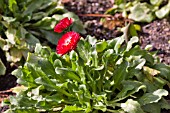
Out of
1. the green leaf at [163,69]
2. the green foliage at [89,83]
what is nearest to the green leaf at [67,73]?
the green foliage at [89,83]

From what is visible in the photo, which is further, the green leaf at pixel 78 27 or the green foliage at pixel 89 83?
the green leaf at pixel 78 27

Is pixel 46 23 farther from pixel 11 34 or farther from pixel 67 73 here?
pixel 67 73

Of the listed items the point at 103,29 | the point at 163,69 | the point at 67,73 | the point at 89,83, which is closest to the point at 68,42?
the point at 67,73

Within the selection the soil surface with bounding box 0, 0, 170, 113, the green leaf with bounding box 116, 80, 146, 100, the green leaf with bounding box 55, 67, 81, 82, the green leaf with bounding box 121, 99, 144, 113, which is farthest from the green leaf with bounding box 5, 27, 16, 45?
the green leaf with bounding box 121, 99, 144, 113

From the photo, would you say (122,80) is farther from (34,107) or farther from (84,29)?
(84,29)

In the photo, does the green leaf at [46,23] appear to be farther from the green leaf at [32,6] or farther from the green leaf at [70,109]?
the green leaf at [70,109]

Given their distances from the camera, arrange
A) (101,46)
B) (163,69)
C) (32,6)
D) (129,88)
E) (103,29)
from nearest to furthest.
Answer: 1. (129,88)
2. (101,46)
3. (163,69)
4. (32,6)
5. (103,29)

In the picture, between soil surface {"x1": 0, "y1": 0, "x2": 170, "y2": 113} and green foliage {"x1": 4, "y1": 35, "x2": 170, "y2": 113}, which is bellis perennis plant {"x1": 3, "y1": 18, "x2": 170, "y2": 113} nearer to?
green foliage {"x1": 4, "y1": 35, "x2": 170, "y2": 113}
